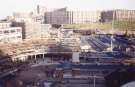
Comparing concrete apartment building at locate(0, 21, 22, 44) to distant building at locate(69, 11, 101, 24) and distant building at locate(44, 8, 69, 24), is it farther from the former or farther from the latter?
distant building at locate(69, 11, 101, 24)

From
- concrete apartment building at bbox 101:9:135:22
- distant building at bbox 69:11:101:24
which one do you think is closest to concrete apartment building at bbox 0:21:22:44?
concrete apartment building at bbox 101:9:135:22

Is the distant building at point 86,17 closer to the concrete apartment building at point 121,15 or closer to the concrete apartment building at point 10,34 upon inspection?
the concrete apartment building at point 121,15

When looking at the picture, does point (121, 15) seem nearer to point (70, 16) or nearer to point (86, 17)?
point (86, 17)

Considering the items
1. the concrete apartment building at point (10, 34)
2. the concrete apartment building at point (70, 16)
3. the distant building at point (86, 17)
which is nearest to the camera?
the concrete apartment building at point (10, 34)

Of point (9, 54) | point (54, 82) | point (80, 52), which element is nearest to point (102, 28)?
point (80, 52)

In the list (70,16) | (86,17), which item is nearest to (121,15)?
(86,17)

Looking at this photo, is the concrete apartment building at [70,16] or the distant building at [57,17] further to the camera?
the concrete apartment building at [70,16]

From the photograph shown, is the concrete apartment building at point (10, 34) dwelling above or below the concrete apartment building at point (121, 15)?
below

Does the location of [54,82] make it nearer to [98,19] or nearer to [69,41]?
[69,41]

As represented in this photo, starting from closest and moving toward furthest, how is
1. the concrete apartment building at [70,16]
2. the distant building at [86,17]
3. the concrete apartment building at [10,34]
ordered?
the concrete apartment building at [10,34], the concrete apartment building at [70,16], the distant building at [86,17]

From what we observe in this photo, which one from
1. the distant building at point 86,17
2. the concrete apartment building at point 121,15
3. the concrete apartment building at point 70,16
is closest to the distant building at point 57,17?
the concrete apartment building at point 70,16

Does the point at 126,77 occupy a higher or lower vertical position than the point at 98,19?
lower
